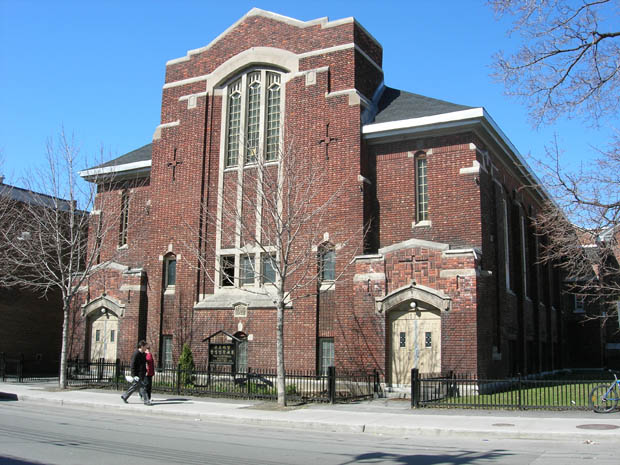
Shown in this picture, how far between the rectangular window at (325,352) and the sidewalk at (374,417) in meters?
3.33

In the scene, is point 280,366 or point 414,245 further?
point 414,245

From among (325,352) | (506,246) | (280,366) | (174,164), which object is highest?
(174,164)

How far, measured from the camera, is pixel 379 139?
23359mm

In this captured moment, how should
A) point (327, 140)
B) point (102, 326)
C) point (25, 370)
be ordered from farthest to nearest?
point (25, 370) < point (102, 326) < point (327, 140)

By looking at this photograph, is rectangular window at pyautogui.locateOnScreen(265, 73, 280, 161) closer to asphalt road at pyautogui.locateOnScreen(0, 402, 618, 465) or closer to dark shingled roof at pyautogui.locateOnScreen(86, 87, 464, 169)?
dark shingled roof at pyautogui.locateOnScreen(86, 87, 464, 169)

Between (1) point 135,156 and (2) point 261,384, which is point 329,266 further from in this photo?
(1) point 135,156

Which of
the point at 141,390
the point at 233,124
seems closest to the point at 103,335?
the point at 141,390

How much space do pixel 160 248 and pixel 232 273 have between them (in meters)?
3.39

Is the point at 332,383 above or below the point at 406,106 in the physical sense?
below

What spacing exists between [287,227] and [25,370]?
19225mm

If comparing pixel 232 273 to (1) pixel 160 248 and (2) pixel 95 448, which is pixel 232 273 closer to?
(1) pixel 160 248

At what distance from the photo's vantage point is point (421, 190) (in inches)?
895

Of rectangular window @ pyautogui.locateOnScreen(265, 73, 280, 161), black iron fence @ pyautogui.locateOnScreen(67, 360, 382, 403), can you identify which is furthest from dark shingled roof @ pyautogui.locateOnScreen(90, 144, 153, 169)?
black iron fence @ pyautogui.locateOnScreen(67, 360, 382, 403)

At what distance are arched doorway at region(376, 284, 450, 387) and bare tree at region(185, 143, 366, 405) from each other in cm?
220
